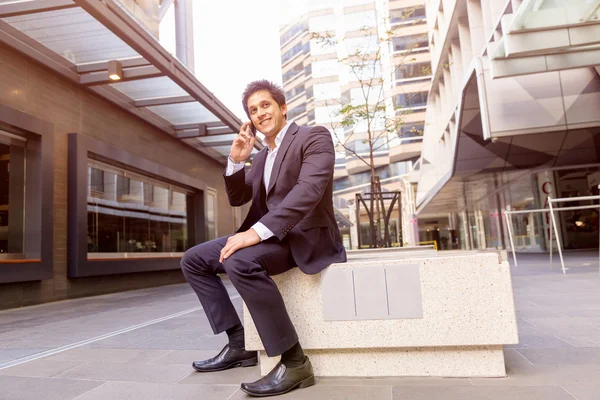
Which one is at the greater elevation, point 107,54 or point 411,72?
point 411,72

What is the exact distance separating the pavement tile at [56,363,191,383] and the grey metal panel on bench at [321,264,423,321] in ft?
3.42

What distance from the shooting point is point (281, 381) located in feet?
8.02

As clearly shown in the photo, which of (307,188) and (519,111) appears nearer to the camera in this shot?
(307,188)

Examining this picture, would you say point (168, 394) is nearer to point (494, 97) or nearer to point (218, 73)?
point (494, 97)

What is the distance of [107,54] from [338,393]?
8.60 meters

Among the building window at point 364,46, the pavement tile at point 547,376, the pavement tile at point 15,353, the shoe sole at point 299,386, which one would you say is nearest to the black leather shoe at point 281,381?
the shoe sole at point 299,386

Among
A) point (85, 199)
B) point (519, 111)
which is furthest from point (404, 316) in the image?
point (519, 111)

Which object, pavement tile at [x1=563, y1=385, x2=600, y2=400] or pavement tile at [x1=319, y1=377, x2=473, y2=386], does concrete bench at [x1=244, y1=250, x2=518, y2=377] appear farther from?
pavement tile at [x1=563, y1=385, x2=600, y2=400]

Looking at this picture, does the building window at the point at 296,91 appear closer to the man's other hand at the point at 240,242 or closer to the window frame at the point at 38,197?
the window frame at the point at 38,197

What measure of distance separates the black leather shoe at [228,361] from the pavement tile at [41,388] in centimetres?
60

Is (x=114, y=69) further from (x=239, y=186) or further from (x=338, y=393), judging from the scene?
(x=338, y=393)

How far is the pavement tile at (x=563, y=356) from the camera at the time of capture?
9.14 feet

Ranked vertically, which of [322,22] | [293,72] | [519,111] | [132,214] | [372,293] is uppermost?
[322,22]

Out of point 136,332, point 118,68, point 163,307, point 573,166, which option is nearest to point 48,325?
point 136,332
